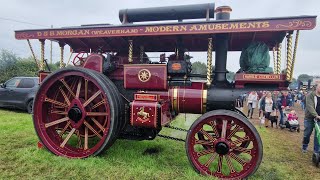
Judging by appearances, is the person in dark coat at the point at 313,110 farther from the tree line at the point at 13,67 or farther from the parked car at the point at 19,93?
the tree line at the point at 13,67

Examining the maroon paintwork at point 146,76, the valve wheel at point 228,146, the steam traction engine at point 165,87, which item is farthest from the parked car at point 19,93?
the valve wheel at point 228,146

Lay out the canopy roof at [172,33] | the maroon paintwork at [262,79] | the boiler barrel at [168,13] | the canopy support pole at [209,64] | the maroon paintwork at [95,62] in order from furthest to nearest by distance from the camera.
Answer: the maroon paintwork at [95,62] < the boiler barrel at [168,13] < the canopy support pole at [209,64] < the maroon paintwork at [262,79] < the canopy roof at [172,33]

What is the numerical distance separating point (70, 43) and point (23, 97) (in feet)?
20.4

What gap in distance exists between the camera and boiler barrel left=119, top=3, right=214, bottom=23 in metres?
4.90

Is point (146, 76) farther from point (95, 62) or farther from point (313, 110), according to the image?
point (313, 110)

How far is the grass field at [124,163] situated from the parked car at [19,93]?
4727 millimetres

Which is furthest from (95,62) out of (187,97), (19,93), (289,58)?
(19,93)

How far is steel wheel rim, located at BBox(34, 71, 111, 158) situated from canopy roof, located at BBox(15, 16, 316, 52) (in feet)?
2.71

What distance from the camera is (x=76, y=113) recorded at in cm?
480

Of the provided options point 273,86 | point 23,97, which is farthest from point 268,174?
point 23,97

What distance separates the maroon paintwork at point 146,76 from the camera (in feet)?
15.5

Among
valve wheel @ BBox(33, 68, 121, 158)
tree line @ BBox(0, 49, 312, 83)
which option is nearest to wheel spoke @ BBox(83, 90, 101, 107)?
valve wheel @ BBox(33, 68, 121, 158)

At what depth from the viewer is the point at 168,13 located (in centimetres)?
503

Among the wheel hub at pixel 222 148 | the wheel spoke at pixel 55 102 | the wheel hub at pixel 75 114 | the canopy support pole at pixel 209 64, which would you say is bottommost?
the wheel hub at pixel 222 148
